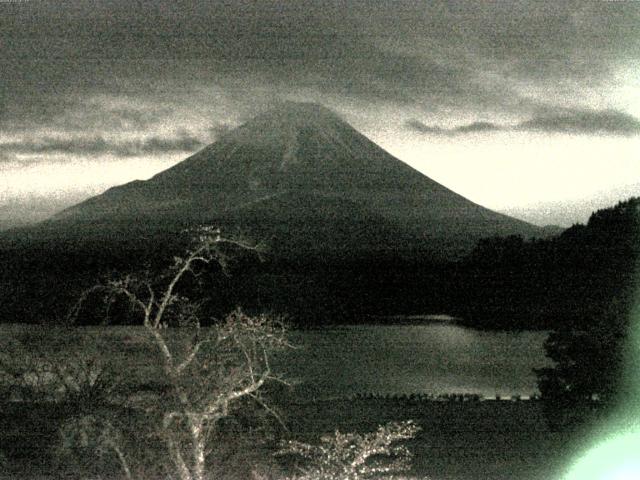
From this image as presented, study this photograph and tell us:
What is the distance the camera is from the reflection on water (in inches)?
792

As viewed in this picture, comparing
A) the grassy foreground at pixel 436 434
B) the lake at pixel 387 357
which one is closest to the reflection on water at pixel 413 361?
the lake at pixel 387 357

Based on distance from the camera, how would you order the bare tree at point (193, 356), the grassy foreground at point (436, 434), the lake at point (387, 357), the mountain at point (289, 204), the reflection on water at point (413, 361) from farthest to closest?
the mountain at point (289, 204) < the reflection on water at point (413, 361) < the lake at point (387, 357) < the grassy foreground at point (436, 434) < the bare tree at point (193, 356)

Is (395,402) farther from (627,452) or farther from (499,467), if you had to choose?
(627,452)

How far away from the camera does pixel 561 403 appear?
10.5 metres

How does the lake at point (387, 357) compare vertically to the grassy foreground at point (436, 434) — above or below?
below

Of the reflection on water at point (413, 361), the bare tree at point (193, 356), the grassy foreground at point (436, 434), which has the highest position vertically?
the bare tree at point (193, 356)

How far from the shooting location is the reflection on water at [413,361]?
2012 cm

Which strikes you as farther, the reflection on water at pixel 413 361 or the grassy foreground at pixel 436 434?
the reflection on water at pixel 413 361

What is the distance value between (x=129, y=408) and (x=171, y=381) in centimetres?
170

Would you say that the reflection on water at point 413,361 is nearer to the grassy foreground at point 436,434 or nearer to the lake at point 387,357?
the lake at point 387,357

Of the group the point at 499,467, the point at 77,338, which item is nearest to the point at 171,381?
the point at 77,338

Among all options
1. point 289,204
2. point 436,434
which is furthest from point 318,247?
point 436,434

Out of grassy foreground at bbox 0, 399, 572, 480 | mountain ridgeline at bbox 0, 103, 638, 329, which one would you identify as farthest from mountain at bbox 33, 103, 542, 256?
grassy foreground at bbox 0, 399, 572, 480

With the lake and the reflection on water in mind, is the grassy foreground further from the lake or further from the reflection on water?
the reflection on water
